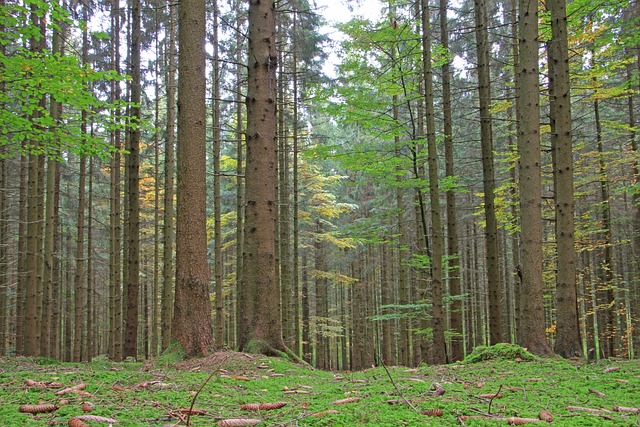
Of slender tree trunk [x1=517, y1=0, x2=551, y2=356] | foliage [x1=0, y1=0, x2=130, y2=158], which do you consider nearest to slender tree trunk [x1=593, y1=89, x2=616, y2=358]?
slender tree trunk [x1=517, y1=0, x2=551, y2=356]

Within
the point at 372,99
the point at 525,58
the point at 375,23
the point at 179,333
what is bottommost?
the point at 179,333

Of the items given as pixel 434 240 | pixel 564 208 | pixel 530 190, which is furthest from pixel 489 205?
pixel 530 190

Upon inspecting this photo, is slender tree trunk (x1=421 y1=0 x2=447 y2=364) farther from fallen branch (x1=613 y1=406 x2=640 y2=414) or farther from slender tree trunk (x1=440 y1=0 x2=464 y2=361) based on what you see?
fallen branch (x1=613 y1=406 x2=640 y2=414)

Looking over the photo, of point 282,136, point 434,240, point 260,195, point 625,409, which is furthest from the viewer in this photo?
point 282,136

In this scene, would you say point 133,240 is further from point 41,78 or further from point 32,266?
point 41,78

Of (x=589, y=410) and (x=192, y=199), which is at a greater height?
(x=192, y=199)

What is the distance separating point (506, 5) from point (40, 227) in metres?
18.1

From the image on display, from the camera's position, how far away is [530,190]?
6.57 meters

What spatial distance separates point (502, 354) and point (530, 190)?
258cm

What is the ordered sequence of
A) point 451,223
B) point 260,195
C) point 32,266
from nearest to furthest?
point 260,195, point 32,266, point 451,223

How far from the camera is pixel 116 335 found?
1289 cm

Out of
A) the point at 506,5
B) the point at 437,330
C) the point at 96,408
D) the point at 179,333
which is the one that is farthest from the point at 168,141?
the point at 506,5

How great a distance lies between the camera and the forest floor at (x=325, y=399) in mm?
2516

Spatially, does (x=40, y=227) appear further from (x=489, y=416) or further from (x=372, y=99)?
(x=489, y=416)
